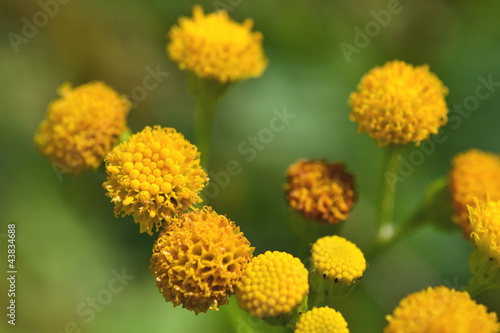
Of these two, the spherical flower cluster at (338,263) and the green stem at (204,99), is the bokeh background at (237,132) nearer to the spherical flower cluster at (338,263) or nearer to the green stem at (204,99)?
the green stem at (204,99)

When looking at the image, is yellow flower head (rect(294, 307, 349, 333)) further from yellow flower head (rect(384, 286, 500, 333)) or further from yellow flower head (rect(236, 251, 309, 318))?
yellow flower head (rect(384, 286, 500, 333))

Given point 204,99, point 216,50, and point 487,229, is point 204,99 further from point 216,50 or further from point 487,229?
point 487,229

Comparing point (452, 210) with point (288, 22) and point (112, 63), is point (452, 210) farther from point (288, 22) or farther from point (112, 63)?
point (112, 63)

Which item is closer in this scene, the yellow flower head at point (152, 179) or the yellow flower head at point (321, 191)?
the yellow flower head at point (152, 179)

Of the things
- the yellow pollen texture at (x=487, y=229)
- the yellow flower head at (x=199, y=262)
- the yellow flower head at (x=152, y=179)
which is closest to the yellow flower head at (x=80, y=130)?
the yellow flower head at (x=152, y=179)

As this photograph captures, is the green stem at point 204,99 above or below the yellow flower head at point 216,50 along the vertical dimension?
below

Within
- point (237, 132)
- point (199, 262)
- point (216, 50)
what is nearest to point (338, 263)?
point (199, 262)

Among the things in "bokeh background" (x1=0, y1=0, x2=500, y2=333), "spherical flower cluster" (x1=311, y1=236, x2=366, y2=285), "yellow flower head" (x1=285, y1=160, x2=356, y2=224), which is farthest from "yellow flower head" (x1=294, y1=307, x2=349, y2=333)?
"bokeh background" (x1=0, y1=0, x2=500, y2=333)
